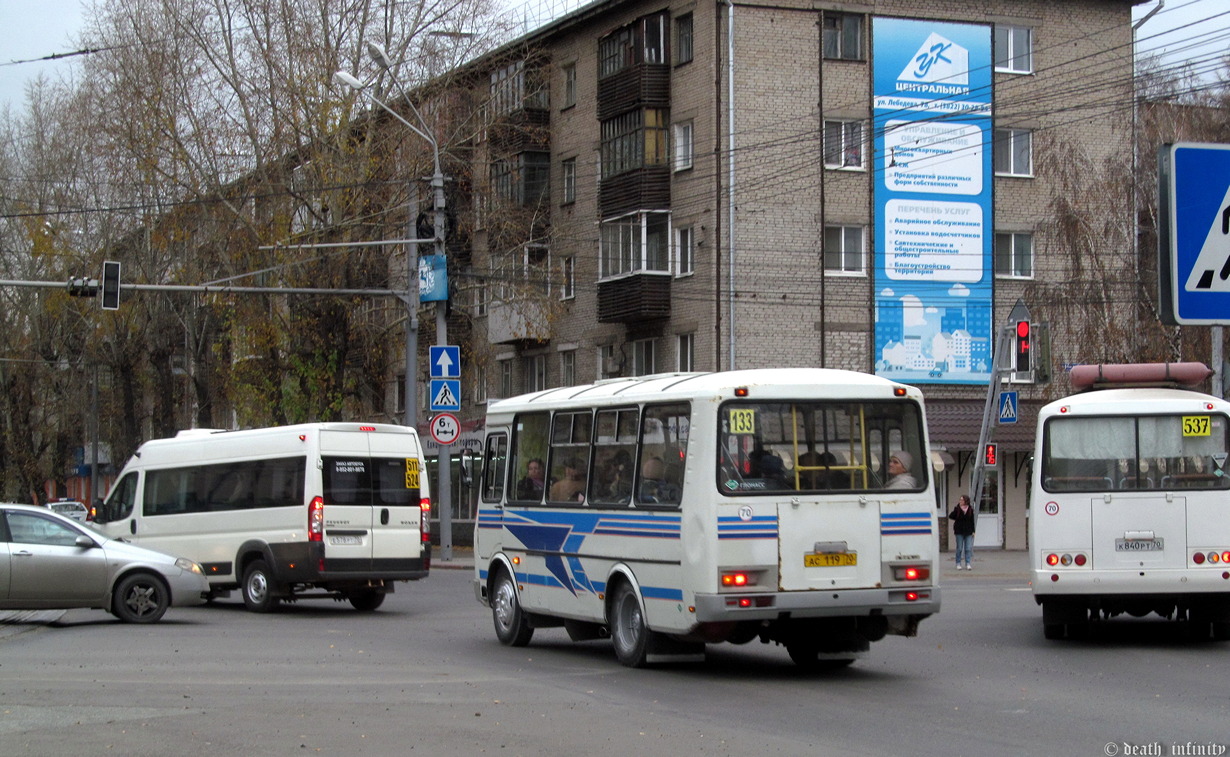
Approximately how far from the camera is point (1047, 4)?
42.6 m

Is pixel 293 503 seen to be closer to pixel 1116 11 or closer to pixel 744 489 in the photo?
pixel 744 489

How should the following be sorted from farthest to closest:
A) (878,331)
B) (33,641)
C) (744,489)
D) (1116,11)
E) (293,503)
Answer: (1116,11) < (878,331) < (293,503) < (33,641) < (744,489)

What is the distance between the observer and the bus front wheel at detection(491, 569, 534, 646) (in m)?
16.7

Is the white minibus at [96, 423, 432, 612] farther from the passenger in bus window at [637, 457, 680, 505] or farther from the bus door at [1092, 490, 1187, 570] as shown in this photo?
the bus door at [1092, 490, 1187, 570]

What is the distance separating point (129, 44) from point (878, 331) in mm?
21236

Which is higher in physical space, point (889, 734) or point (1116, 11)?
point (1116, 11)

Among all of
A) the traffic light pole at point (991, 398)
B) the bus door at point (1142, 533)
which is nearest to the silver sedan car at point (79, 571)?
the bus door at point (1142, 533)

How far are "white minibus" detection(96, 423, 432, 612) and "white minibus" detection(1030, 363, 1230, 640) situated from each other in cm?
920

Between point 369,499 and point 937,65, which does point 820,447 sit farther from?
point 937,65

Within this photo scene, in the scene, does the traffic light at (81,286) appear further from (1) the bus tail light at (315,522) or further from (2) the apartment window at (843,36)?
(2) the apartment window at (843,36)

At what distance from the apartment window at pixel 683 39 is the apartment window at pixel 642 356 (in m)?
7.52

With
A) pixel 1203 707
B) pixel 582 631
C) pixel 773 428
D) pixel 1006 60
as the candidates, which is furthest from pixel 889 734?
pixel 1006 60

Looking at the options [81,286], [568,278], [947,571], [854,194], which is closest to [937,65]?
[854,194]

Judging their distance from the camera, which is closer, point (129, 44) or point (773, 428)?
point (773, 428)
